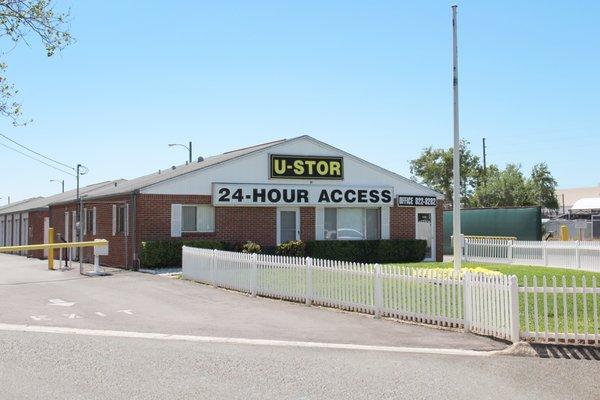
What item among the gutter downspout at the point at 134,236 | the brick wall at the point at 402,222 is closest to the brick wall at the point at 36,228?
the gutter downspout at the point at 134,236

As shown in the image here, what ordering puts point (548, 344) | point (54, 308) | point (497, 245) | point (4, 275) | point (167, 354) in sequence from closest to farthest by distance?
1. point (167, 354)
2. point (548, 344)
3. point (54, 308)
4. point (4, 275)
5. point (497, 245)

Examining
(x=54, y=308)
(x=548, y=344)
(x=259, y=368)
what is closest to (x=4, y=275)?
(x=54, y=308)

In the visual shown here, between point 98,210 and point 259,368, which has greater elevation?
point 98,210

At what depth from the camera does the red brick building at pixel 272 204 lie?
75.6 feet

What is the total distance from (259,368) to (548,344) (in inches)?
171

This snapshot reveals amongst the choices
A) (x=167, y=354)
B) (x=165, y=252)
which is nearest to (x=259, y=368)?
(x=167, y=354)

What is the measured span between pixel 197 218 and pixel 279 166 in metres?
3.86

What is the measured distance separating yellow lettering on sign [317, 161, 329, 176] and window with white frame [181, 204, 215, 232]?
469cm

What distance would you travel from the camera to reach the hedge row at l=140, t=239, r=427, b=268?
2209 cm

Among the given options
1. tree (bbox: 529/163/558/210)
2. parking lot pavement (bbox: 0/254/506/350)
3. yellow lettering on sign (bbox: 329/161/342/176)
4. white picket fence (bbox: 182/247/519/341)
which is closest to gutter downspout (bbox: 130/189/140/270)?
parking lot pavement (bbox: 0/254/506/350)

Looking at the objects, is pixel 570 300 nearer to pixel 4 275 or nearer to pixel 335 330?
pixel 335 330

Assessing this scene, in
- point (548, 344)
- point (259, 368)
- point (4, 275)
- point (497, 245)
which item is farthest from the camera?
point (497, 245)

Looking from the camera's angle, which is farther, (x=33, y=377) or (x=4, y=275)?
(x=4, y=275)

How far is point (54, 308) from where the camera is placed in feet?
43.8
